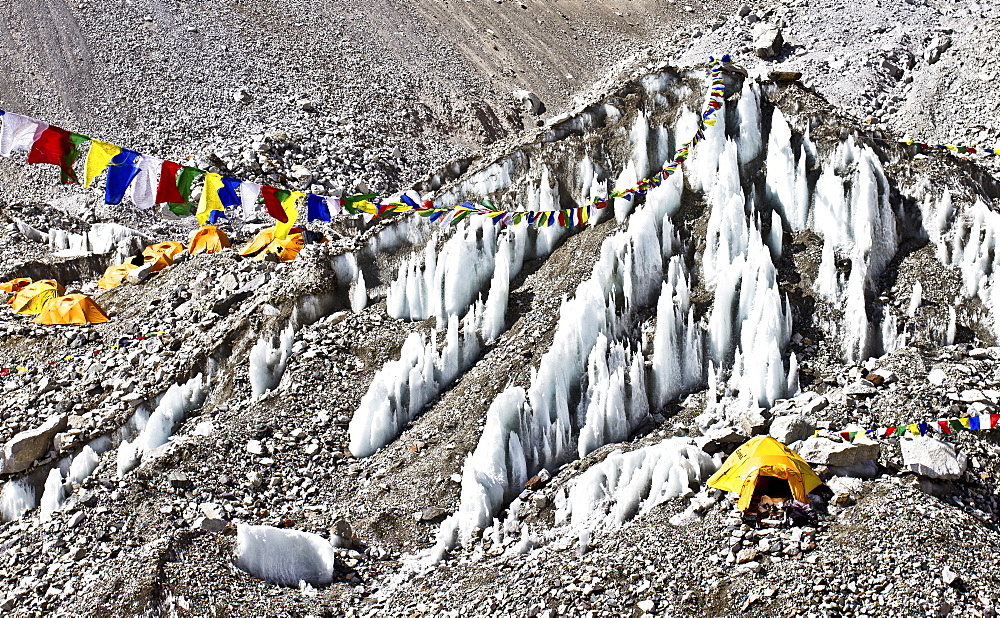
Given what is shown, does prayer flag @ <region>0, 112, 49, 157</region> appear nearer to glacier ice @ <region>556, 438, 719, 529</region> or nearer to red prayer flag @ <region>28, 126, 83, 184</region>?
red prayer flag @ <region>28, 126, 83, 184</region>

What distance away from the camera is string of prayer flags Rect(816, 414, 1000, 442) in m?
13.0

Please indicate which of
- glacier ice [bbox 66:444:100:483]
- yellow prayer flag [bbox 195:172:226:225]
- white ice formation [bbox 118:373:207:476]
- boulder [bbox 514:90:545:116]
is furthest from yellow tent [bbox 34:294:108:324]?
boulder [bbox 514:90:545:116]

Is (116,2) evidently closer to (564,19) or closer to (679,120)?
(564,19)

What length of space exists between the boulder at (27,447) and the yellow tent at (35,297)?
5.79 meters

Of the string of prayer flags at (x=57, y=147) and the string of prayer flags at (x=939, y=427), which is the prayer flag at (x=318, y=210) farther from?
the string of prayer flags at (x=939, y=427)

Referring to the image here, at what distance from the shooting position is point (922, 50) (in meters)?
33.3

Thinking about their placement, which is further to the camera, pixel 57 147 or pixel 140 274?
pixel 140 274

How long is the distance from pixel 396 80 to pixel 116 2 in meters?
13.9

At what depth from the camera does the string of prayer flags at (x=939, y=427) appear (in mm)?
13023

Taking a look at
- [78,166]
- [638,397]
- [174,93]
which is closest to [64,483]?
[638,397]

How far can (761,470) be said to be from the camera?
11852mm

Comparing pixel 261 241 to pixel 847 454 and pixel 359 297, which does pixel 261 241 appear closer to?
pixel 359 297

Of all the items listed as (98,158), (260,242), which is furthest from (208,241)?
(98,158)

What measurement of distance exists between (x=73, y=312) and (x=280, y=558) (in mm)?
9777
